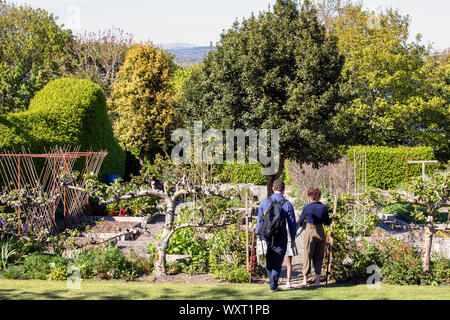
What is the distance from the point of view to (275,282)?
6.49 m

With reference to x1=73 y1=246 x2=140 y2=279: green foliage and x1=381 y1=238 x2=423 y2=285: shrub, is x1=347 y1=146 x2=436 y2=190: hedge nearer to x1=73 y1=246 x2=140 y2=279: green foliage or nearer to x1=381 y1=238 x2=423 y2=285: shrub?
x1=381 y1=238 x2=423 y2=285: shrub

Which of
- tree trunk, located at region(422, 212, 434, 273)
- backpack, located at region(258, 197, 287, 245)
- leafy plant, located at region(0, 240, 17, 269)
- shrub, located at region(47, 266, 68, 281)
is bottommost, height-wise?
shrub, located at region(47, 266, 68, 281)

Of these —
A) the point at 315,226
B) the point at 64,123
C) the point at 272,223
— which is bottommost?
the point at 315,226

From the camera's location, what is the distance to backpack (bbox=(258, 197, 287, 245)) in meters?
6.29

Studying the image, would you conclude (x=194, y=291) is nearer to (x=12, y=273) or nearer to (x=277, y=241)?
(x=277, y=241)

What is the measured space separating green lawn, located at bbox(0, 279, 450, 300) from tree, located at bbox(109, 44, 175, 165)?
12614 mm

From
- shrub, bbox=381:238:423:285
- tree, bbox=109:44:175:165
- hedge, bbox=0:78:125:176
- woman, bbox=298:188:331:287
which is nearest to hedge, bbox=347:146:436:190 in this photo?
tree, bbox=109:44:175:165

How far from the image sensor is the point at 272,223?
6.30 meters

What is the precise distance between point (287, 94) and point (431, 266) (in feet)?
17.4

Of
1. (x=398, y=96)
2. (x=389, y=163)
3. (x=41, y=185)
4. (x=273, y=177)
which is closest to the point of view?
(x=41, y=185)

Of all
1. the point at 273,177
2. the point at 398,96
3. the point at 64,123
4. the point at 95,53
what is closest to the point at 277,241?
the point at 273,177

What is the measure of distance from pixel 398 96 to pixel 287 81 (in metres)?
11.9

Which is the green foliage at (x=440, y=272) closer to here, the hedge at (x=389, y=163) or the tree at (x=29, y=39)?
the hedge at (x=389, y=163)
